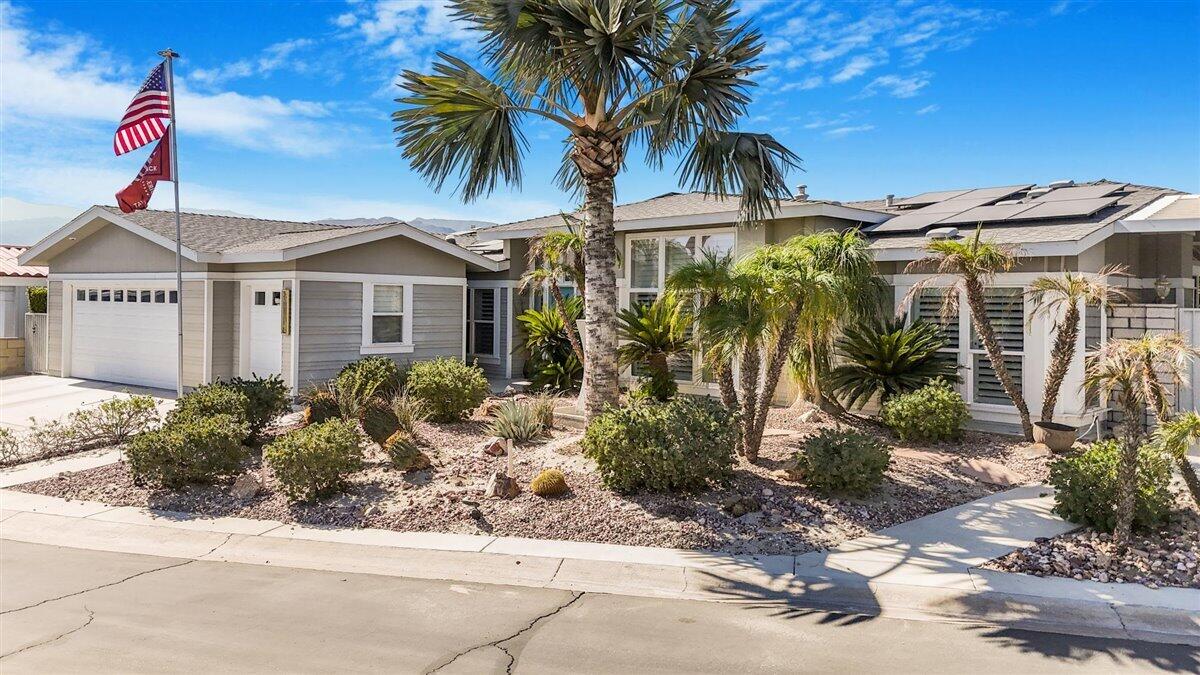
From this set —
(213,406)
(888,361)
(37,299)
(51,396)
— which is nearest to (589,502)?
(213,406)

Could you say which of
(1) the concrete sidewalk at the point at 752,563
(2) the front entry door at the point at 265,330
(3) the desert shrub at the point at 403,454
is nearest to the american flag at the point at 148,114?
(2) the front entry door at the point at 265,330

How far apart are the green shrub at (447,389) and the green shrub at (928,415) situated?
6.02 m

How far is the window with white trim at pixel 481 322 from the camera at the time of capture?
63.4 feet

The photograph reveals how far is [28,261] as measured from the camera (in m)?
19.4

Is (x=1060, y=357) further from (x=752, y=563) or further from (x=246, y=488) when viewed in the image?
(x=246, y=488)

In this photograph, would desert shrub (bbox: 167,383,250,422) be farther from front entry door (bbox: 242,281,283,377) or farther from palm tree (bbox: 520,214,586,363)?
palm tree (bbox: 520,214,586,363)

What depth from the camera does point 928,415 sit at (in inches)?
414

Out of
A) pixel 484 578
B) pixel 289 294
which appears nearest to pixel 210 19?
pixel 289 294

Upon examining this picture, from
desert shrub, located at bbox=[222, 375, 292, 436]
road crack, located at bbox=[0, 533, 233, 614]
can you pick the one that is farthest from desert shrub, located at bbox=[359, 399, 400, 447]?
road crack, located at bbox=[0, 533, 233, 614]

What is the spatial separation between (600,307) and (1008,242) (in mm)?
6043

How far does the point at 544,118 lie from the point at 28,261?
52.2 ft

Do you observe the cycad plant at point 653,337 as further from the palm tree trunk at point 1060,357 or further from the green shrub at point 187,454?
the green shrub at point 187,454

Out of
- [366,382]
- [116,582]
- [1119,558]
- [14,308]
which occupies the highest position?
[14,308]

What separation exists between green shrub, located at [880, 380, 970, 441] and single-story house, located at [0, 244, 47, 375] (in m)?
21.1
